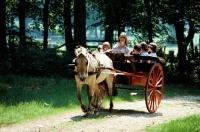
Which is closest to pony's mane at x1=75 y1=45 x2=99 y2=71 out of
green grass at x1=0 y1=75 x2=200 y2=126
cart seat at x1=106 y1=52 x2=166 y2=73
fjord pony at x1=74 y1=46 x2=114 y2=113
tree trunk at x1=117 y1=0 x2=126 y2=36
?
fjord pony at x1=74 y1=46 x2=114 y2=113

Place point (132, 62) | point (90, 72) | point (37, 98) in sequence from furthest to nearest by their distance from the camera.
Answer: point (37, 98), point (132, 62), point (90, 72)

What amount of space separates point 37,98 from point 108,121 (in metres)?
4.53

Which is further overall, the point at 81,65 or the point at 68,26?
the point at 68,26

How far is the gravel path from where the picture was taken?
33.9ft

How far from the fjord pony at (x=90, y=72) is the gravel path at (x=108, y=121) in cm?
56

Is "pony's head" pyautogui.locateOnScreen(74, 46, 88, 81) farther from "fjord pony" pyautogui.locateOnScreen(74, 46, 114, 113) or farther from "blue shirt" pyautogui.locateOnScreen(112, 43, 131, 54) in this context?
"blue shirt" pyautogui.locateOnScreen(112, 43, 131, 54)

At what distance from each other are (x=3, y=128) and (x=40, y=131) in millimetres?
1211

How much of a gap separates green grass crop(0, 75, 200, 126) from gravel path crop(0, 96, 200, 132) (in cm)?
69

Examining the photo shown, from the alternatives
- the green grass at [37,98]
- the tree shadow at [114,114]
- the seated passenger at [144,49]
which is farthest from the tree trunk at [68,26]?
the tree shadow at [114,114]

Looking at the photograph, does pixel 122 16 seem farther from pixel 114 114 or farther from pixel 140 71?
pixel 114 114

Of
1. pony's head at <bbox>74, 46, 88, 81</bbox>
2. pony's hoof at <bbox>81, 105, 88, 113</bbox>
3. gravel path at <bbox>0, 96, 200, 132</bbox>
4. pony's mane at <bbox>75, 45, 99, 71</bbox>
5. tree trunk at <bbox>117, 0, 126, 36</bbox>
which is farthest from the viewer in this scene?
tree trunk at <bbox>117, 0, 126, 36</bbox>

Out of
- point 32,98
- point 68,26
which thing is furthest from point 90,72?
point 68,26

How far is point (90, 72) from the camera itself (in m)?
11.6

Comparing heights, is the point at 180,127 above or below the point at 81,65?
below
